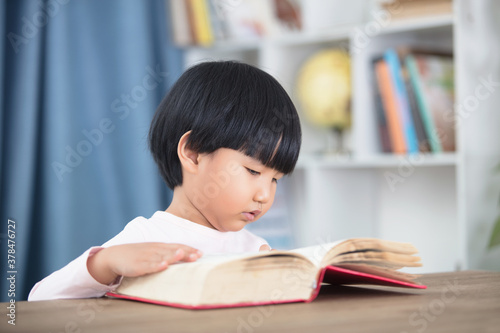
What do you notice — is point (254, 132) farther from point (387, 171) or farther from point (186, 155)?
point (387, 171)

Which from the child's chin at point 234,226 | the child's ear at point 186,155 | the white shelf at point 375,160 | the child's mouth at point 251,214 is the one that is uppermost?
the child's ear at point 186,155

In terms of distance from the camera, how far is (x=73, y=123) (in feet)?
6.41

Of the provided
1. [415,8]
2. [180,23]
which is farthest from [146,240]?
[180,23]

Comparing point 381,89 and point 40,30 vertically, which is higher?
point 40,30

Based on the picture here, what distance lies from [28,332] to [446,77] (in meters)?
1.66

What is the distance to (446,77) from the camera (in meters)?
1.88

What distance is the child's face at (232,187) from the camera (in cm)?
91

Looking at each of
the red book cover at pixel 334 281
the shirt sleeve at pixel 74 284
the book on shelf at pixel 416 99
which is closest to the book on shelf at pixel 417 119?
the book on shelf at pixel 416 99

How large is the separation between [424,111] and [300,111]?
0.49 m

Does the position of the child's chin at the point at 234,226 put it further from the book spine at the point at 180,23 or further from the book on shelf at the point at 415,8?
the book spine at the point at 180,23

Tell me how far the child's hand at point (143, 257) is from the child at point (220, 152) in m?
0.18

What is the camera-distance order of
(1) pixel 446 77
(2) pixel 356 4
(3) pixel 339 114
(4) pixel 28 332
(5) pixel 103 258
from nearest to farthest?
1. (4) pixel 28 332
2. (5) pixel 103 258
3. (1) pixel 446 77
4. (3) pixel 339 114
5. (2) pixel 356 4

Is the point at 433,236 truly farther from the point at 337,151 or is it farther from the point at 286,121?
the point at 286,121

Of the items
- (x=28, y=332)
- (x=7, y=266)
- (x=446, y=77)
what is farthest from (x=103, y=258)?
(x=446, y=77)
